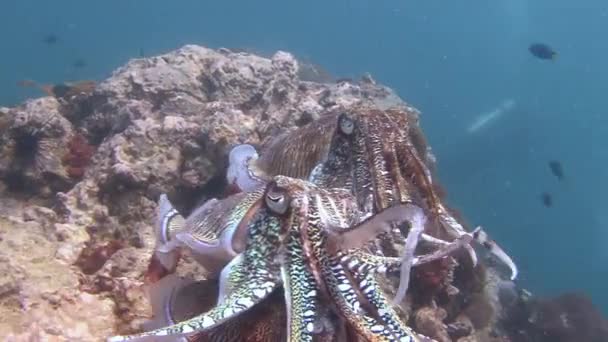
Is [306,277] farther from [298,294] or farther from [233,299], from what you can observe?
[233,299]

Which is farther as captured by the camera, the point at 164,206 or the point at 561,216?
the point at 561,216

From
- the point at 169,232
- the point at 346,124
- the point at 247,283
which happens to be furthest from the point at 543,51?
the point at 247,283

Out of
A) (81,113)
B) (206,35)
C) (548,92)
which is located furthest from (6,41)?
(81,113)

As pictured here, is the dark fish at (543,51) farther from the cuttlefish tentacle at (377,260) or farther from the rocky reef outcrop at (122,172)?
the cuttlefish tentacle at (377,260)

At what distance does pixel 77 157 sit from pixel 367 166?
3842mm

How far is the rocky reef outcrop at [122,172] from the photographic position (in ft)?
11.7

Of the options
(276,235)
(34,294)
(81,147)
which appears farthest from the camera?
(81,147)

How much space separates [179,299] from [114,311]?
Answer: 2.52 ft

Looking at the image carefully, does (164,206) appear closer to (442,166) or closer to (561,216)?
(442,166)

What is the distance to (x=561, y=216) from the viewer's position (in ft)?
151

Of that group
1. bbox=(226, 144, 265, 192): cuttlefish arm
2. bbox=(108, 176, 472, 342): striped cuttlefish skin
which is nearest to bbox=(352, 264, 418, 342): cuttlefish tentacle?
bbox=(108, 176, 472, 342): striped cuttlefish skin

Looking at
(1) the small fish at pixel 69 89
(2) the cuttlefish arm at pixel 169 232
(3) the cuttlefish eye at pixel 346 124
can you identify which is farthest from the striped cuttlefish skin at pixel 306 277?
(1) the small fish at pixel 69 89

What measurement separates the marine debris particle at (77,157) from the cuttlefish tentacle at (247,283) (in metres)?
4.13

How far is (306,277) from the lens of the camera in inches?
98.6
